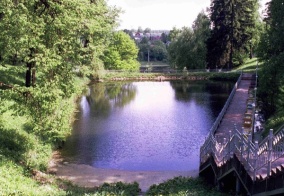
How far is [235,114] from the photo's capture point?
25609mm

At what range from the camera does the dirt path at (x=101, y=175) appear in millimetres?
16186

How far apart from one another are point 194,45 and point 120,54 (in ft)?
63.1

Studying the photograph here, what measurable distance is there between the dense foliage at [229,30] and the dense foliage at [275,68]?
2931 cm

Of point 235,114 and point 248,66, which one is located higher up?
point 248,66

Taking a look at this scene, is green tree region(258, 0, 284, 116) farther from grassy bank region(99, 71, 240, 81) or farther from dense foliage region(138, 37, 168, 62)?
dense foliage region(138, 37, 168, 62)

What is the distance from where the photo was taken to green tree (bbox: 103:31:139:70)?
230 ft

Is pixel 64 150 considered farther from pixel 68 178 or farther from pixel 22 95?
pixel 22 95

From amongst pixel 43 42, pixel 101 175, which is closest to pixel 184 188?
pixel 101 175

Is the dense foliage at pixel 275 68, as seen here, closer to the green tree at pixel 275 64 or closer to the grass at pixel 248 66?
the green tree at pixel 275 64

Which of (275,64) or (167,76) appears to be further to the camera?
(167,76)

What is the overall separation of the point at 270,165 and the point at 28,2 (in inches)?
419

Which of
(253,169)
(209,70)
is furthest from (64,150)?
(209,70)

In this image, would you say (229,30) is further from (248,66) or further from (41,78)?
(41,78)

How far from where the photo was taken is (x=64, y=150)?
20859 mm
